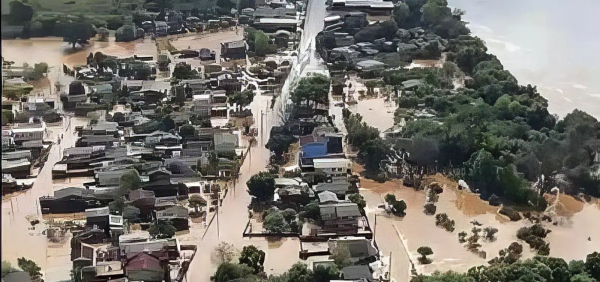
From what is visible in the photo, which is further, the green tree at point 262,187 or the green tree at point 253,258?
the green tree at point 262,187

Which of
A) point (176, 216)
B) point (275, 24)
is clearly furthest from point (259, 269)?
point (275, 24)

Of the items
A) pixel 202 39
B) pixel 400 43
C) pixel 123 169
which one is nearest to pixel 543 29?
pixel 400 43

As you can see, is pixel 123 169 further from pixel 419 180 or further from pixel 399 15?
pixel 399 15

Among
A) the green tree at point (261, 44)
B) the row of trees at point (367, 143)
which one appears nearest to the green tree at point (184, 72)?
the green tree at point (261, 44)

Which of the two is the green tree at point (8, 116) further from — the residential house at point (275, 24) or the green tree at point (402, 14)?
the green tree at point (402, 14)

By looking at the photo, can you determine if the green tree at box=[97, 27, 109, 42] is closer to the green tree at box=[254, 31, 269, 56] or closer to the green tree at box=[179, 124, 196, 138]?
the green tree at box=[254, 31, 269, 56]

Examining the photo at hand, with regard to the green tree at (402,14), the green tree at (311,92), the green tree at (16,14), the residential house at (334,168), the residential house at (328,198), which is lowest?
the residential house at (328,198)

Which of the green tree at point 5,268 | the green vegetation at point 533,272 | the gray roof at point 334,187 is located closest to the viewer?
the green tree at point 5,268

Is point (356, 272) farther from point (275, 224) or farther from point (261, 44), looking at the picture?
point (261, 44)
